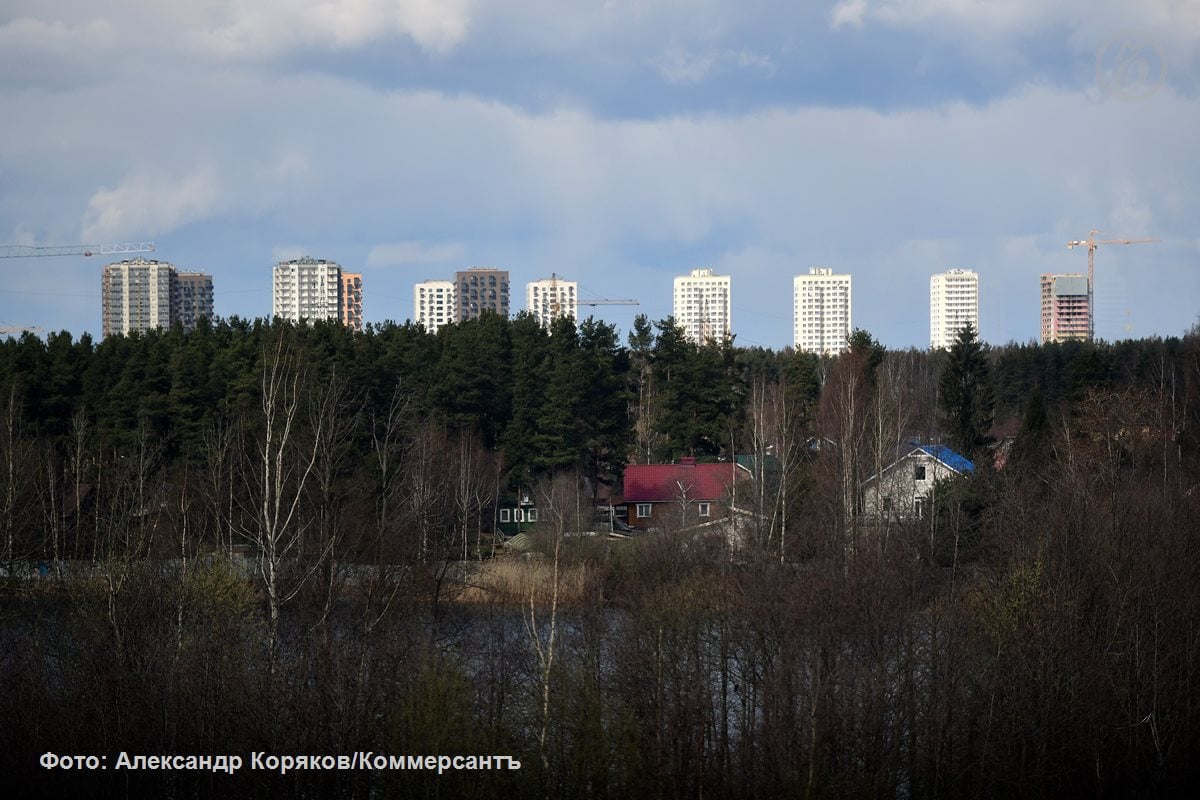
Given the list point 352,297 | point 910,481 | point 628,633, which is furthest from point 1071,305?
point 628,633

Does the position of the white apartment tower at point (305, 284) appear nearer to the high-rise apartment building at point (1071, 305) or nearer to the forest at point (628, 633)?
the high-rise apartment building at point (1071, 305)

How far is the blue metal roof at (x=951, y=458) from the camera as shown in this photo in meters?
38.8

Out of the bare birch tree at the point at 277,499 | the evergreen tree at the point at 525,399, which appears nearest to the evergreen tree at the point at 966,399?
the evergreen tree at the point at 525,399

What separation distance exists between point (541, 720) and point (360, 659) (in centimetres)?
264

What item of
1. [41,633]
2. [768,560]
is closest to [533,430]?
[768,560]

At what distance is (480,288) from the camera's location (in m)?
159

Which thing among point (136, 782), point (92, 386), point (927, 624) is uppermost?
point (92, 386)

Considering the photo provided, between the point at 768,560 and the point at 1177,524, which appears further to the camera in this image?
the point at 1177,524

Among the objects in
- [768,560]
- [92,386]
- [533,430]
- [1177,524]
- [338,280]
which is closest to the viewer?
[768,560]

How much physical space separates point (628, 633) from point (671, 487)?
27.1 meters

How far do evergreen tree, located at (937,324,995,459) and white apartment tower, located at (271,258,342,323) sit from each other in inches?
4418

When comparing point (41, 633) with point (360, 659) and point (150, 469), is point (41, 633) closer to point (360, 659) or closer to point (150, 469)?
point (360, 659)

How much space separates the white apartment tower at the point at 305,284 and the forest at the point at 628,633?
109 metres

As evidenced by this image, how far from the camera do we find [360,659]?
15.9 m
